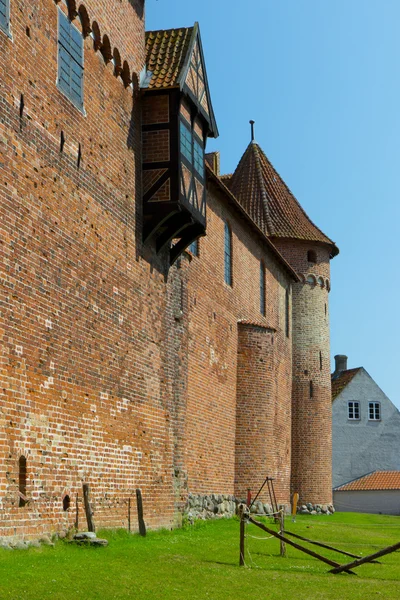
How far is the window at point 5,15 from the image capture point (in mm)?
13289

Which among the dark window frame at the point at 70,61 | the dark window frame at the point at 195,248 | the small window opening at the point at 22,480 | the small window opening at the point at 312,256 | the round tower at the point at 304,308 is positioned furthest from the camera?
the small window opening at the point at 312,256

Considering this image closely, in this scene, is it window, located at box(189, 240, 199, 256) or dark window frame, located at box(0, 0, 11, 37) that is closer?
dark window frame, located at box(0, 0, 11, 37)

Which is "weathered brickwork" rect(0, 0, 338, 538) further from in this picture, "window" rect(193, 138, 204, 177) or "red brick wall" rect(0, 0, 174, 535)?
"window" rect(193, 138, 204, 177)

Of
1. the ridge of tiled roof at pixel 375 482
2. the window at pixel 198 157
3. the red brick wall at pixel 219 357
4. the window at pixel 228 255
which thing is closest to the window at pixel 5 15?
the window at pixel 198 157

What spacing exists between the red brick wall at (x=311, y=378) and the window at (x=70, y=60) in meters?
22.0

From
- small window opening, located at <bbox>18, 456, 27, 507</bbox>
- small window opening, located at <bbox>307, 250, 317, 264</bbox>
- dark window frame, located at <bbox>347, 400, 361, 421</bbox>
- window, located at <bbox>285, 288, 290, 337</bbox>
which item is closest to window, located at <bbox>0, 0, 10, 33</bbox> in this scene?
small window opening, located at <bbox>18, 456, 27, 507</bbox>

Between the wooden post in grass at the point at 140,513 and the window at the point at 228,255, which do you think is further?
the window at the point at 228,255

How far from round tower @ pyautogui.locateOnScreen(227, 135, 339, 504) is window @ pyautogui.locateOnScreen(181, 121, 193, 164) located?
58.3ft

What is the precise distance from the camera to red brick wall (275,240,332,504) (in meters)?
35.8

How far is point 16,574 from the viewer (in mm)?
10641

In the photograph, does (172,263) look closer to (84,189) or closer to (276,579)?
(84,189)

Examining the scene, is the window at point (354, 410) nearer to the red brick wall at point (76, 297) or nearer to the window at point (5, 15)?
the red brick wall at point (76, 297)

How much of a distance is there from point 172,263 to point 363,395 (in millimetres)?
32480

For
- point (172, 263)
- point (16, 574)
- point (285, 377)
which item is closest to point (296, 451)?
point (285, 377)
